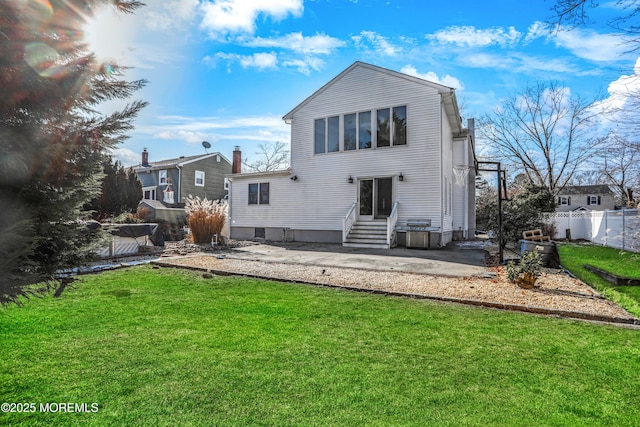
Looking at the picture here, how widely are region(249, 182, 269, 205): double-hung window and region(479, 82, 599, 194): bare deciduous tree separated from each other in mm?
22385

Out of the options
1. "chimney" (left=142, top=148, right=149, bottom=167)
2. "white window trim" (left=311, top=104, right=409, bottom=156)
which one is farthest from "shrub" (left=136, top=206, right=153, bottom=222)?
"chimney" (left=142, top=148, right=149, bottom=167)

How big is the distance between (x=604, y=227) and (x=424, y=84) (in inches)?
361

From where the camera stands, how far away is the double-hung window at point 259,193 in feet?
56.3

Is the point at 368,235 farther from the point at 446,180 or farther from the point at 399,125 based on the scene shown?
the point at 399,125

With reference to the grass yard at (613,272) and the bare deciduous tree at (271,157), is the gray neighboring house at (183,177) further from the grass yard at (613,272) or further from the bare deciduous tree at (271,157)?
the grass yard at (613,272)

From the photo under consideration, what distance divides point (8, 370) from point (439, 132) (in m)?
13.5

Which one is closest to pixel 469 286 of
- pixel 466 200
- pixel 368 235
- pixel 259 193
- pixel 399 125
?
pixel 368 235

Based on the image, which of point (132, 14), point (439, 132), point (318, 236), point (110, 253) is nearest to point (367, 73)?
point (439, 132)

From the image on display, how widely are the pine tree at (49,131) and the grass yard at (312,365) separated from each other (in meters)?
0.90

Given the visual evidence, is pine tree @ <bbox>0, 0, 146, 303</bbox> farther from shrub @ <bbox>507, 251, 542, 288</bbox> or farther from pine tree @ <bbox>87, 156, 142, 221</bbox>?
pine tree @ <bbox>87, 156, 142, 221</bbox>

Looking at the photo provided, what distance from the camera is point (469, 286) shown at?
605cm

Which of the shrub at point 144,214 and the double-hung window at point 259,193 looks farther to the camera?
the double-hung window at point 259,193

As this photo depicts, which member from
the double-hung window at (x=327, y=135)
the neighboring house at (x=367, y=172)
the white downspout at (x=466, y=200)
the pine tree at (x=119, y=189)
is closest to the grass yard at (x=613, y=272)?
the neighboring house at (x=367, y=172)

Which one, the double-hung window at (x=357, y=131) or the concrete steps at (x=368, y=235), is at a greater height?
the double-hung window at (x=357, y=131)
